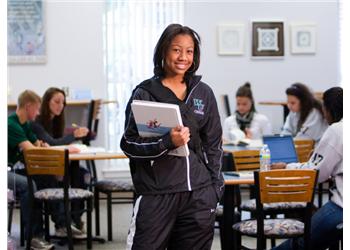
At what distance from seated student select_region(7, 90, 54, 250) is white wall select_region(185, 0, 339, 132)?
415 cm

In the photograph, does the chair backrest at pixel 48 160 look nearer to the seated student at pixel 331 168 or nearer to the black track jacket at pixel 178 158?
the seated student at pixel 331 168

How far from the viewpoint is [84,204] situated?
A: 296 inches

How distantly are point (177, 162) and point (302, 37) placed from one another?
7.59 meters

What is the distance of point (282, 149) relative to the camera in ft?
18.4

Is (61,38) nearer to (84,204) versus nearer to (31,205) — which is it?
(84,204)

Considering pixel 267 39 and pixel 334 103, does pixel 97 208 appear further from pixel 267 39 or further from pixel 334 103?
pixel 267 39

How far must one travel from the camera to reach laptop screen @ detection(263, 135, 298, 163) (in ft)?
18.2

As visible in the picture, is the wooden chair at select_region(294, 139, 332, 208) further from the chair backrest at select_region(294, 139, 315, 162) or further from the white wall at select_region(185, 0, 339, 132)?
the white wall at select_region(185, 0, 339, 132)

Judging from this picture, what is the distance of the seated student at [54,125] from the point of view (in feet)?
23.4

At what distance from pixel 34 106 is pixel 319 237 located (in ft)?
9.90

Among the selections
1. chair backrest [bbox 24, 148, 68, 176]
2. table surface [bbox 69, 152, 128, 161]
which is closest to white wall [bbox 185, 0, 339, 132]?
table surface [bbox 69, 152, 128, 161]
